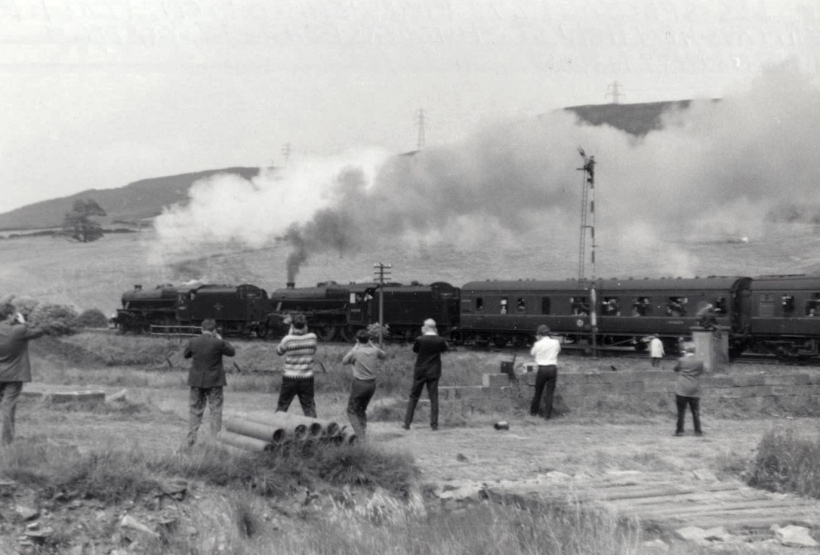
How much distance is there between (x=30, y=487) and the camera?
968 cm

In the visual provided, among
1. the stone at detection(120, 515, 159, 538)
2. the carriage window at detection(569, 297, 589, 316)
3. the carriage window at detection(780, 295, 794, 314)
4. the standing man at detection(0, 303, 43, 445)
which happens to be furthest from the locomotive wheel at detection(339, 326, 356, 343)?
the stone at detection(120, 515, 159, 538)

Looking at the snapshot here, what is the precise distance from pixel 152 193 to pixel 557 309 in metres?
163

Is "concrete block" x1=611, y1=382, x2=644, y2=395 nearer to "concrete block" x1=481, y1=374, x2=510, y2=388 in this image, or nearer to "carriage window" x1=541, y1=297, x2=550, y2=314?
"concrete block" x1=481, y1=374, x2=510, y2=388

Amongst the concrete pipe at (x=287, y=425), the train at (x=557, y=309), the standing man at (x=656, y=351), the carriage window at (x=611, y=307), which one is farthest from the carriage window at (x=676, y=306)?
the concrete pipe at (x=287, y=425)

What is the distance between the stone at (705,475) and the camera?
1204 cm

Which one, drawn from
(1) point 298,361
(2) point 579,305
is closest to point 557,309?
(2) point 579,305

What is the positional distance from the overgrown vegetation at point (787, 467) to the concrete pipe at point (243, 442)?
245 inches

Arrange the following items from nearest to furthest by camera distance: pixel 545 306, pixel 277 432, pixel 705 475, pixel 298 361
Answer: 1. pixel 277 432
2. pixel 705 475
3. pixel 298 361
4. pixel 545 306

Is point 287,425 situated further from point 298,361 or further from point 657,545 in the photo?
point 657,545

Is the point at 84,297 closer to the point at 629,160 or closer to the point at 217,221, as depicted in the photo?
the point at 217,221

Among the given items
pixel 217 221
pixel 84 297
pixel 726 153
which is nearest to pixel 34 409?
pixel 726 153

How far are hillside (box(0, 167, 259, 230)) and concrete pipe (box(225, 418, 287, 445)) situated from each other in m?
136

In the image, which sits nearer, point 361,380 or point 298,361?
point 298,361

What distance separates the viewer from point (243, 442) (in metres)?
11.2
